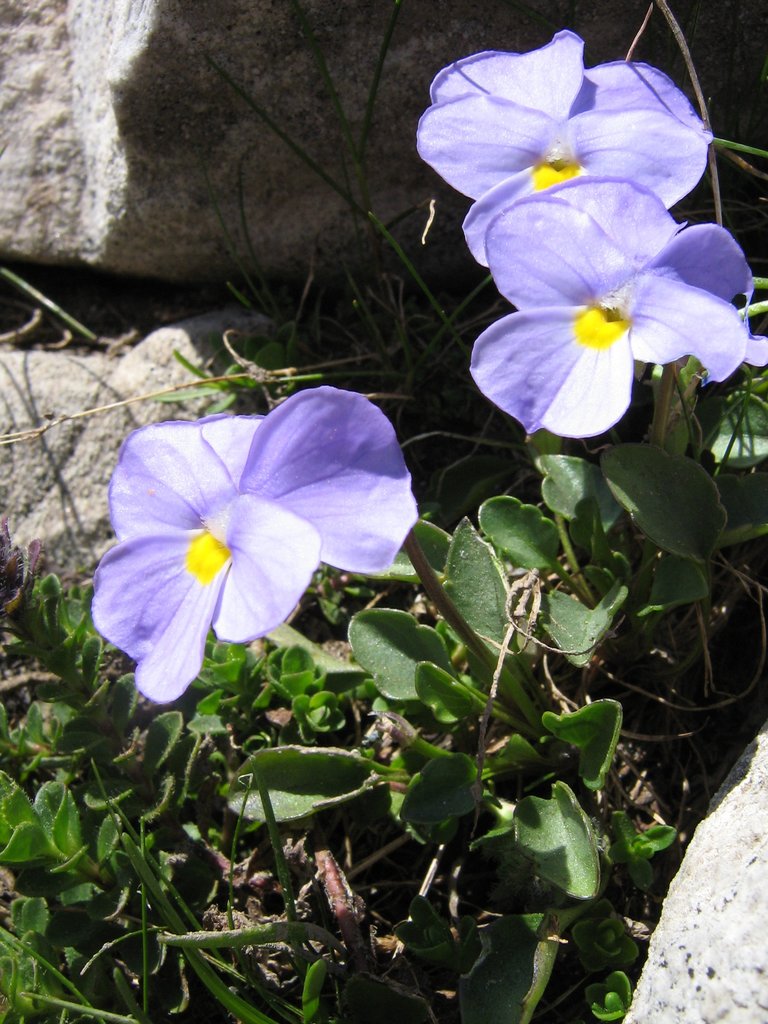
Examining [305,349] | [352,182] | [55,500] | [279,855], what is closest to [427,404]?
[305,349]

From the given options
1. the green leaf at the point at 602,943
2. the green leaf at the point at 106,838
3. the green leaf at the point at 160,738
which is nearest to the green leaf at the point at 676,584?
the green leaf at the point at 602,943

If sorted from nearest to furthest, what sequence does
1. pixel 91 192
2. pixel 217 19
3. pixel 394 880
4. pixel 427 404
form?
pixel 394 880
pixel 217 19
pixel 427 404
pixel 91 192

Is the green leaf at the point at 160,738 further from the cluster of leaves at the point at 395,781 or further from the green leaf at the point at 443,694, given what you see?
the green leaf at the point at 443,694

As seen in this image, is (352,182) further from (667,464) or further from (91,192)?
(667,464)

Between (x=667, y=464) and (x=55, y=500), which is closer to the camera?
(x=667, y=464)

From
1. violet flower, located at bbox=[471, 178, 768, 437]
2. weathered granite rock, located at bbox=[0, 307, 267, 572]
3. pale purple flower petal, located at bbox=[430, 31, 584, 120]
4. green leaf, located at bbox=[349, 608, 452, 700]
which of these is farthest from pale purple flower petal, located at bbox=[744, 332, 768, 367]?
weathered granite rock, located at bbox=[0, 307, 267, 572]

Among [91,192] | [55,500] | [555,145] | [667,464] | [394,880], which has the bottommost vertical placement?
[394,880]

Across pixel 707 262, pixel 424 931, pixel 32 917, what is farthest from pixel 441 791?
pixel 707 262

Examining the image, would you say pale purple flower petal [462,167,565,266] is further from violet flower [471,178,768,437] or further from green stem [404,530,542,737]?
green stem [404,530,542,737]

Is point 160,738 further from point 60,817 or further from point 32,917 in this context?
point 32,917
